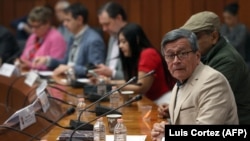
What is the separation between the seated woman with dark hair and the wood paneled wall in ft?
2.78

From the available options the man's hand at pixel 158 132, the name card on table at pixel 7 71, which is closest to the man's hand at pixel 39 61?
the name card on table at pixel 7 71

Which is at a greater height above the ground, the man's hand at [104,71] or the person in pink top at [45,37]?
the person in pink top at [45,37]

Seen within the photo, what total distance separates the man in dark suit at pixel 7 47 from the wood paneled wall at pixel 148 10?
1.72m

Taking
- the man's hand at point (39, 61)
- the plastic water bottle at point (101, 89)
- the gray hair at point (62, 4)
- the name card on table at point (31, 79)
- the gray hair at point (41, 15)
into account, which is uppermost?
the gray hair at point (62, 4)

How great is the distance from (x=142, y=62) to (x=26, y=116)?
5.25ft

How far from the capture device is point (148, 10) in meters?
7.59

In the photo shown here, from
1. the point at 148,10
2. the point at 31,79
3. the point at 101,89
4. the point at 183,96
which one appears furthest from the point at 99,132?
the point at 148,10

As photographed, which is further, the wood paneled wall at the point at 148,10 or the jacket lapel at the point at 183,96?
the wood paneled wall at the point at 148,10

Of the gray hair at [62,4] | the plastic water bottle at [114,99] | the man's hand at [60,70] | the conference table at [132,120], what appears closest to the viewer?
the conference table at [132,120]

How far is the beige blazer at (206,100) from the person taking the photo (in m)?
2.63

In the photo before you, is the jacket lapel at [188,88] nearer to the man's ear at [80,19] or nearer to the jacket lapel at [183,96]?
the jacket lapel at [183,96]

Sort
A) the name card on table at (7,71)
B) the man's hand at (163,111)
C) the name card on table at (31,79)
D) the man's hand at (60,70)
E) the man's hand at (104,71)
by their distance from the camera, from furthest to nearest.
A: 1. the man's hand at (60,70)
2. the man's hand at (104,71)
3. the name card on table at (7,71)
4. the name card on table at (31,79)
5. the man's hand at (163,111)

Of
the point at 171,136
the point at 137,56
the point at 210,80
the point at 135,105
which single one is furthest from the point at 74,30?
the point at 171,136

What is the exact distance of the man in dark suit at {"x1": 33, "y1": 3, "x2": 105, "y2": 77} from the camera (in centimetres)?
580
